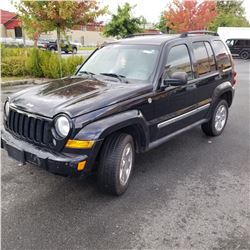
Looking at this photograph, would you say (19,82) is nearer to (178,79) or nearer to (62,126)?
(178,79)

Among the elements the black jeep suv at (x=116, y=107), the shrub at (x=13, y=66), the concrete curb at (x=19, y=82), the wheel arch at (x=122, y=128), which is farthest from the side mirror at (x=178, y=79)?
the shrub at (x=13, y=66)

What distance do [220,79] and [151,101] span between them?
211 cm

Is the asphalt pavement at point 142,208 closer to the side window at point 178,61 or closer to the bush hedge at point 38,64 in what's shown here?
the side window at point 178,61

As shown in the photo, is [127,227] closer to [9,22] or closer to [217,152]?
[217,152]

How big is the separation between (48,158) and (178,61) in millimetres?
2389

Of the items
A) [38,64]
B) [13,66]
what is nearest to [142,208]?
[38,64]

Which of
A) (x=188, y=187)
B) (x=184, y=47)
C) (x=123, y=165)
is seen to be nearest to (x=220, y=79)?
(x=184, y=47)

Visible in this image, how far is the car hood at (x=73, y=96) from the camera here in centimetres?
312

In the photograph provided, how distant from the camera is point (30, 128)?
3.26 m

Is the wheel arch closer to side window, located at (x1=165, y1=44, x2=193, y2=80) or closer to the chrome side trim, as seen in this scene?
the chrome side trim

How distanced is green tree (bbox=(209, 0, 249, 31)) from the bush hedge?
32.8 metres

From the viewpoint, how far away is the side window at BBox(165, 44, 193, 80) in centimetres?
412

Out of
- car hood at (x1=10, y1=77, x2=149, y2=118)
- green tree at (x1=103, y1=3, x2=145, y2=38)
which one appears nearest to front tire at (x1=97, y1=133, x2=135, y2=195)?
car hood at (x1=10, y1=77, x2=149, y2=118)

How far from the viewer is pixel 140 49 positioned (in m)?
4.27
